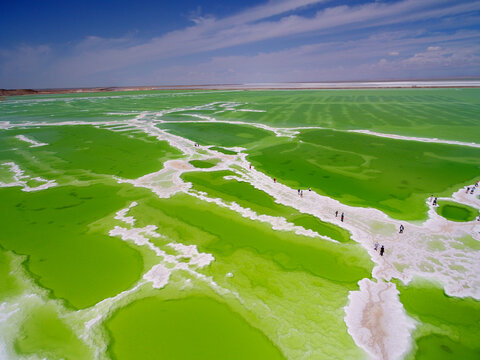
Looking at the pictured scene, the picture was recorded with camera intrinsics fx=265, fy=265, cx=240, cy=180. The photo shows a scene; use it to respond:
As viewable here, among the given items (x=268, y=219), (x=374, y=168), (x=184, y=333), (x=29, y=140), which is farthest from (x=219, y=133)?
(x=184, y=333)

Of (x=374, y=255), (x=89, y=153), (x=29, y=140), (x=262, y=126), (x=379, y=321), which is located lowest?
(x=379, y=321)

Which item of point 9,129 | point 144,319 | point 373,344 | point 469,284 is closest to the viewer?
point 373,344

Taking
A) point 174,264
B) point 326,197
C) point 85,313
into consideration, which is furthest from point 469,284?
point 85,313

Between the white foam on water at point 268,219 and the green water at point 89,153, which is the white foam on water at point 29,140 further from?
the white foam on water at point 268,219

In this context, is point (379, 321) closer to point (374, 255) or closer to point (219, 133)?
point (374, 255)

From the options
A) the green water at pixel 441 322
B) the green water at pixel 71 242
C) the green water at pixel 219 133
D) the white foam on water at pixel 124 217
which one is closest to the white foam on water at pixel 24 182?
the green water at pixel 71 242

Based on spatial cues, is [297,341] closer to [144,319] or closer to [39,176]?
[144,319]
